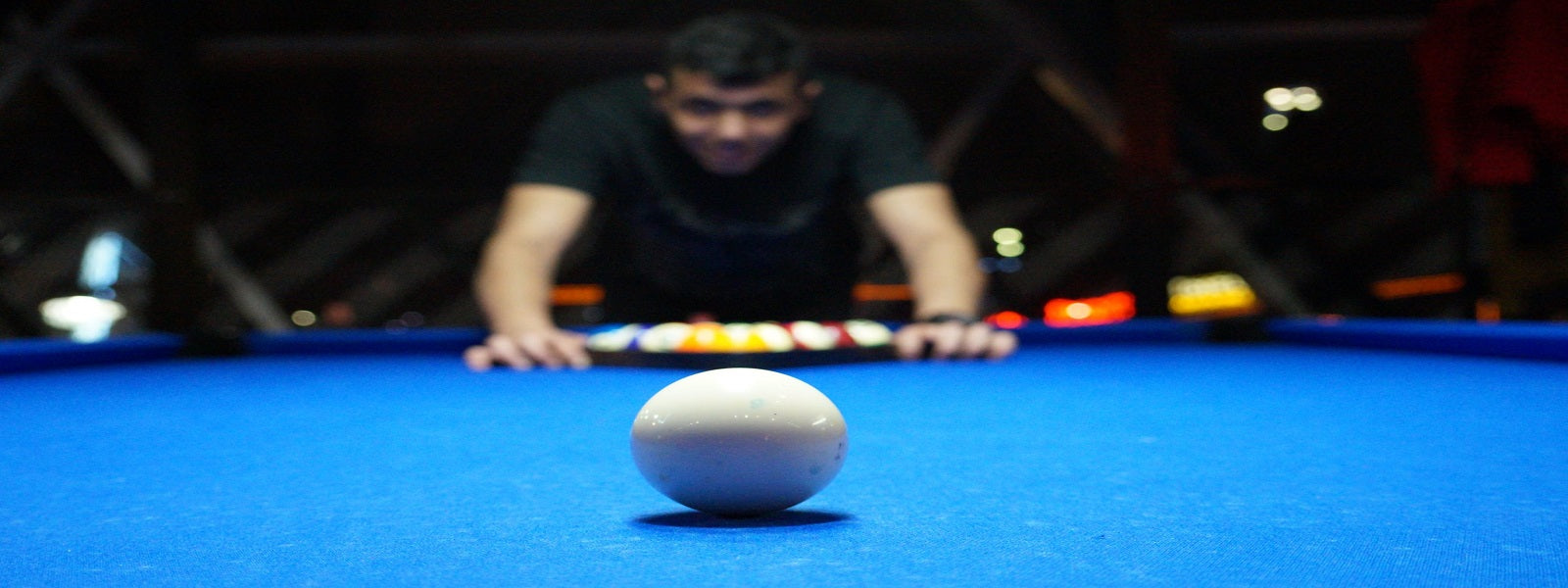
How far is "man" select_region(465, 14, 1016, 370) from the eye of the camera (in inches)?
136

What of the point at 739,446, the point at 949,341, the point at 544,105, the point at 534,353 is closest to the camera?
the point at 739,446

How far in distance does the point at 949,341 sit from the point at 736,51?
91 centimetres

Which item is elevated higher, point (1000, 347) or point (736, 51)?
point (736, 51)

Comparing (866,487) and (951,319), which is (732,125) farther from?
(866,487)

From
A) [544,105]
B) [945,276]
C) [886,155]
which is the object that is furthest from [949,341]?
[544,105]

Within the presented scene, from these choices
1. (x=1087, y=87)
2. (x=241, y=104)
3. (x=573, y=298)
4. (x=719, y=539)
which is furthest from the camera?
(x=573, y=298)

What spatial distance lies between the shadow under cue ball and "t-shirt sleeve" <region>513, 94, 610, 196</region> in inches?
102

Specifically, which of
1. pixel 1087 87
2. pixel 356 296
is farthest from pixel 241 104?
pixel 1087 87

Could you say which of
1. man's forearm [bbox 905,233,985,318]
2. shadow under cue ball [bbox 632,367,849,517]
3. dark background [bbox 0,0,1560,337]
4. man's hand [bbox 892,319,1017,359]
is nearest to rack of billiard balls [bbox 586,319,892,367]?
man's hand [bbox 892,319,1017,359]

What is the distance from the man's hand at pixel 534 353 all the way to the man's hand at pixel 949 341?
0.77 meters

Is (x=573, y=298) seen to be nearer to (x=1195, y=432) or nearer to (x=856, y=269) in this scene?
(x=856, y=269)

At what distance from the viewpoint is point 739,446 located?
1104 millimetres

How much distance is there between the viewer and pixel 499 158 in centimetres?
901

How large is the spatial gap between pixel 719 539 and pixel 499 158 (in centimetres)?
827
